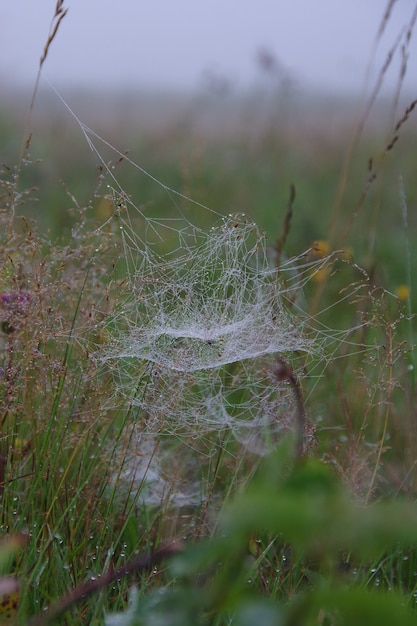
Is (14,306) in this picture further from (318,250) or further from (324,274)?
(324,274)

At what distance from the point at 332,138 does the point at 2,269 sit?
27.3ft

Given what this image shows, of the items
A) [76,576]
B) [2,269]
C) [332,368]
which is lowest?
[76,576]

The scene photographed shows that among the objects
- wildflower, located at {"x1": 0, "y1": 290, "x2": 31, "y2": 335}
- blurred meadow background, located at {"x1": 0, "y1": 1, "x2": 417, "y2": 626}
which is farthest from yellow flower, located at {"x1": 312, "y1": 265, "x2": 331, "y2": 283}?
wildflower, located at {"x1": 0, "y1": 290, "x2": 31, "y2": 335}

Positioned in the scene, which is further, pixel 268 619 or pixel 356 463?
pixel 356 463

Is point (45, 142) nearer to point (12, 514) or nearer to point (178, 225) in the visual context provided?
point (178, 225)

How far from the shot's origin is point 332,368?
251 centimetres

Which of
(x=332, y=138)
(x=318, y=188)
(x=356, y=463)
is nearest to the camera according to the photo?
(x=356, y=463)

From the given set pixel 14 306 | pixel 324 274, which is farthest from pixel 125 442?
pixel 324 274

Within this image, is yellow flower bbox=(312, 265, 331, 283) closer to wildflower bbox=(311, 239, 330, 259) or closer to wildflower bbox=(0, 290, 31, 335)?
wildflower bbox=(311, 239, 330, 259)

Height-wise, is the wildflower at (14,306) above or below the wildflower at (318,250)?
below

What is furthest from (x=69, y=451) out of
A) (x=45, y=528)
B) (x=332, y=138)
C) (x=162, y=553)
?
(x=332, y=138)

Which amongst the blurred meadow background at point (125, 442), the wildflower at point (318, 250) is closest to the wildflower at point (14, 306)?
the blurred meadow background at point (125, 442)

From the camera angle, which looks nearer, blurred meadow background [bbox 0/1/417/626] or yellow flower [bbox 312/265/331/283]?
blurred meadow background [bbox 0/1/417/626]

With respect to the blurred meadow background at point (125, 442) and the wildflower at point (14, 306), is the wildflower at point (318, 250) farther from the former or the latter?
the wildflower at point (14, 306)
